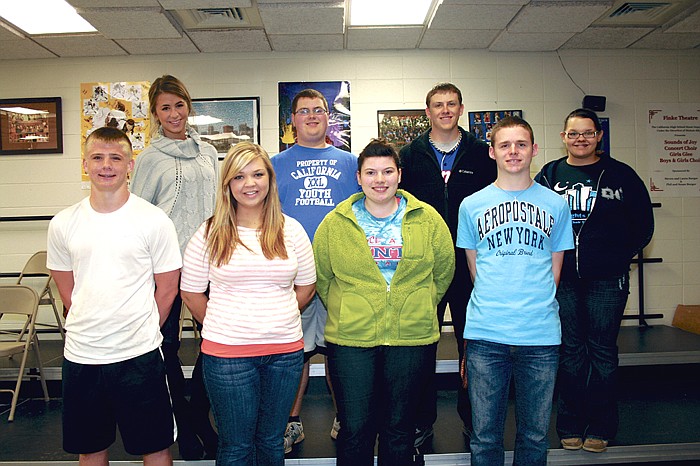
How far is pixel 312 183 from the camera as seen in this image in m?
2.36

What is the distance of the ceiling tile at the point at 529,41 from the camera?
160 inches

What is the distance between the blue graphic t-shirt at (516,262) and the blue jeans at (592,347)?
444 millimetres

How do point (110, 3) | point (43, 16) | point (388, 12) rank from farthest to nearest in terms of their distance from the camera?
point (388, 12), point (43, 16), point (110, 3)

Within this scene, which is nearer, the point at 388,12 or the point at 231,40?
the point at 388,12

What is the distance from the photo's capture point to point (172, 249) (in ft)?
6.07

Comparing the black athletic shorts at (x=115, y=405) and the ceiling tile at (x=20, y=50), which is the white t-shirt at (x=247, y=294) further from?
the ceiling tile at (x=20, y=50)

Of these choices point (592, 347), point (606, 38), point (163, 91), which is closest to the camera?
point (163, 91)

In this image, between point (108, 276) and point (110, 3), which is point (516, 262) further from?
point (110, 3)

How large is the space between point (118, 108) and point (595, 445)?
4.18m

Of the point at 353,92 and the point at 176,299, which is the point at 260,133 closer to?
the point at 353,92

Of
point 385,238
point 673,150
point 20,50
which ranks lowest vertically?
point 385,238

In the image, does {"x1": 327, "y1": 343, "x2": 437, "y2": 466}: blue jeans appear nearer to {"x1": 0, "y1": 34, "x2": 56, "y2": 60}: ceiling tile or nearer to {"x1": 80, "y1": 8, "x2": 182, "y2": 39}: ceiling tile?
{"x1": 80, "y1": 8, "x2": 182, "y2": 39}: ceiling tile

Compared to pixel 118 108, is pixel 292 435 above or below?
below

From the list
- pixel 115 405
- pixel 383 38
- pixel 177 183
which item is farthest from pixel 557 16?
pixel 115 405
